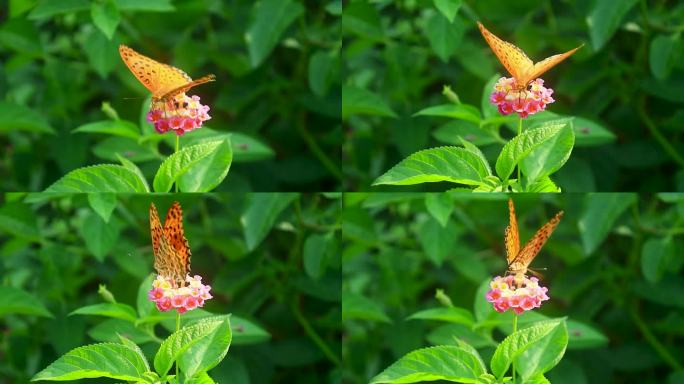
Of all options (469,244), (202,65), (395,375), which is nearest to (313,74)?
(202,65)

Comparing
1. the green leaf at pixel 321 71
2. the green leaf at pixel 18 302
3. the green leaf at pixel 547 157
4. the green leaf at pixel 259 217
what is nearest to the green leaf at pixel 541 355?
the green leaf at pixel 547 157

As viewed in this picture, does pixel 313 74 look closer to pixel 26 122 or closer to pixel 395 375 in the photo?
pixel 26 122

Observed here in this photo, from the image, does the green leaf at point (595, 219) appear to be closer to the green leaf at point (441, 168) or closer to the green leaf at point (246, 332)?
the green leaf at point (441, 168)

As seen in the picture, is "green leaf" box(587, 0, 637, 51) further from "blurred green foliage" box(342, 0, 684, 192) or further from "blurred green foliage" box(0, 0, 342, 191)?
"blurred green foliage" box(0, 0, 342, 191)

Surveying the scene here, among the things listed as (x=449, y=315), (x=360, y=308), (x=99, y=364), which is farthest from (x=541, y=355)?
(x=99, y=364)

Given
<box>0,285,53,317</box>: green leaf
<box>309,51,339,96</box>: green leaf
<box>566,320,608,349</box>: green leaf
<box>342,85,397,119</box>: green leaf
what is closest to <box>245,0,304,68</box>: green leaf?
<box>309,51,339,96</box>: green leaf
